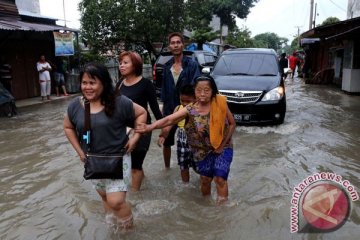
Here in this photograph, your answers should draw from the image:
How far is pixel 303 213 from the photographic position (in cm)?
356

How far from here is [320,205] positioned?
3.35 meters

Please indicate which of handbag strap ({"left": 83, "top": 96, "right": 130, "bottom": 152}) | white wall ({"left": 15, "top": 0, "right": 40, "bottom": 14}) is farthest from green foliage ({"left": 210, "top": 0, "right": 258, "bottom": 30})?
handbag strap ({"left": 83, "top": 96, "right": 130, "bottom": 152})

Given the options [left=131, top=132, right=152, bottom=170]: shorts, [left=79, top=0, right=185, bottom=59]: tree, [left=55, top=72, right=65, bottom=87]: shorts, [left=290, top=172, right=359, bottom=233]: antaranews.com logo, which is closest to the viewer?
[left=290, top=172, right=359, bottom=233]: antaranews.com logo

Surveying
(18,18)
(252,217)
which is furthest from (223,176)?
(18,18)

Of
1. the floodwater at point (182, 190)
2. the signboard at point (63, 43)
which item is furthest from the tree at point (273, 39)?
the floodwater at point (182, 190)

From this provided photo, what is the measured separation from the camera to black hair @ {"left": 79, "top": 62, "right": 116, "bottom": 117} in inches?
123

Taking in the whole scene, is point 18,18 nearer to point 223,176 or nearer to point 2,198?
point 2,198

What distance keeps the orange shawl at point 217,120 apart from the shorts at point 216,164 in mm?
148

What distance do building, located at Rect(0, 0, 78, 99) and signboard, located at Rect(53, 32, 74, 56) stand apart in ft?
0.88

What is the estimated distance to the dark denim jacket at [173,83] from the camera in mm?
4906

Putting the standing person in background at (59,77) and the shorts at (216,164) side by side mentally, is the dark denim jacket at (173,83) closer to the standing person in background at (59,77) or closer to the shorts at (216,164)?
the shorts at (216,164)

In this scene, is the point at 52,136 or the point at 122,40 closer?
the point at 52,136

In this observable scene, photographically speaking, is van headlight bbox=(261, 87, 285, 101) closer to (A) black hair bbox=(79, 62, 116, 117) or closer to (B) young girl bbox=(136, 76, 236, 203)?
(B) young girl bbox=(136, 76, 236, 203)

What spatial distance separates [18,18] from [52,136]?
7.92 metres
